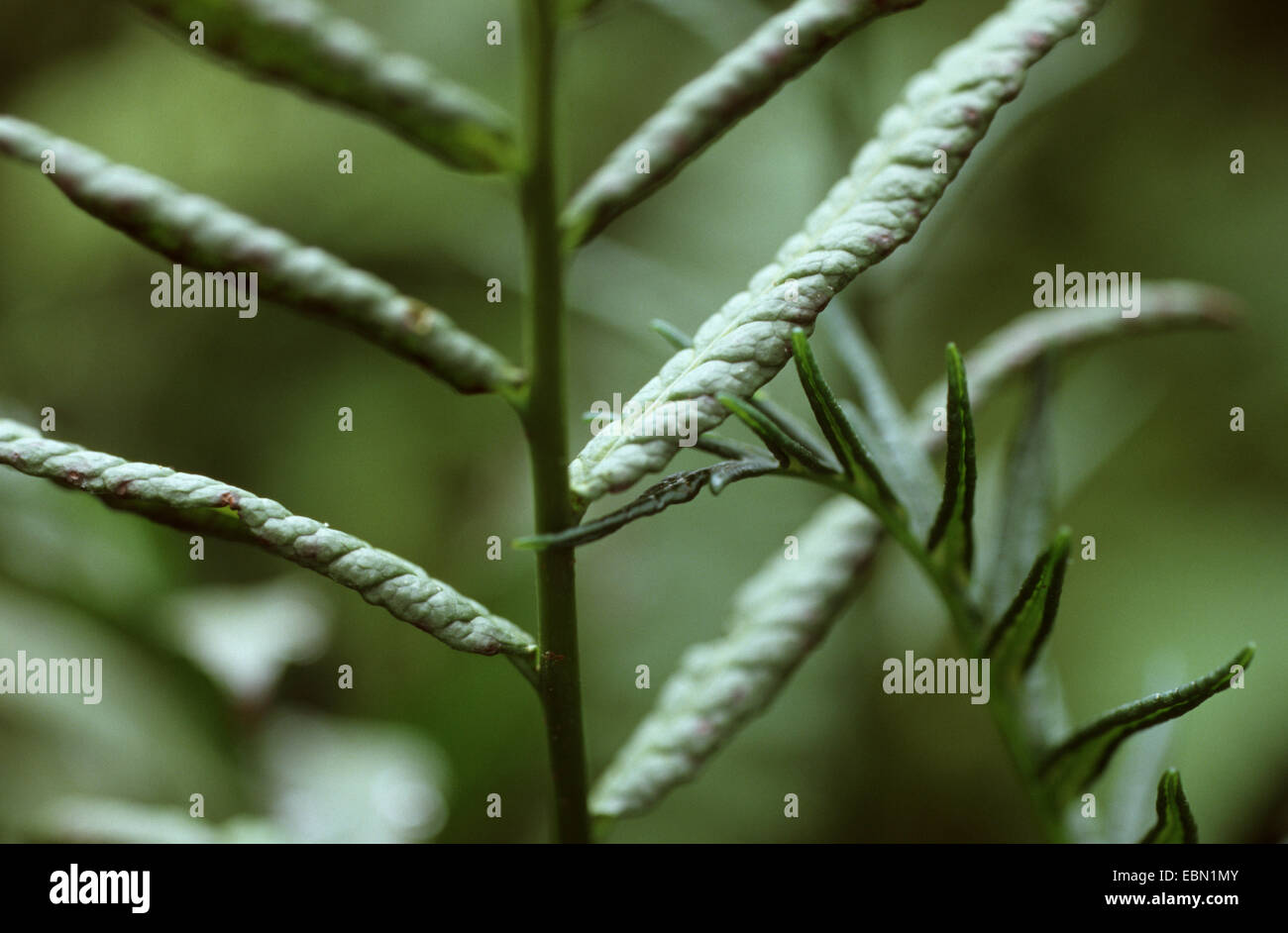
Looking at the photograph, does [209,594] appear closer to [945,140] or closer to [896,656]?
[896,656]

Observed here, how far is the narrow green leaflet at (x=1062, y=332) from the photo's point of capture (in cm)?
64

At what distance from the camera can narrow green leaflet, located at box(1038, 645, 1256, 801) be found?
15.9 inches

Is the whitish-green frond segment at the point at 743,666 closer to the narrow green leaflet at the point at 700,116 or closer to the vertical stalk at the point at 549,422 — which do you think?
the vertical stalk at the point at 549,422

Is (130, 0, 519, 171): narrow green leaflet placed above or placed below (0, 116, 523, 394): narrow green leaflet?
above

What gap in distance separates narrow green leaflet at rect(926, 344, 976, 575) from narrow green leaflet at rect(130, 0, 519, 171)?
0.21m

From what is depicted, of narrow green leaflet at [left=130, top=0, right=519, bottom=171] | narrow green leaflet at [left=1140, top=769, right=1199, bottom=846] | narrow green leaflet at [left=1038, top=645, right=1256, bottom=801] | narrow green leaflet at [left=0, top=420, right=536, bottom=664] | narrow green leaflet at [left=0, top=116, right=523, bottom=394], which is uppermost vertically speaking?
narrow green leaflet at [left=130, top=0, right=519, bottom=171]

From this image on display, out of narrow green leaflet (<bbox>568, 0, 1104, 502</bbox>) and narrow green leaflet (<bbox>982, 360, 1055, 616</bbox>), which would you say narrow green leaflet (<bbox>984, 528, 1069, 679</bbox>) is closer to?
narrow green leaflet (<bbox>982, 360, 1055, 616</bbox>)

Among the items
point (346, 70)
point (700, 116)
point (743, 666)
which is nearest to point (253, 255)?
point (346, 70)

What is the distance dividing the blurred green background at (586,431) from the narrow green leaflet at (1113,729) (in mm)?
465

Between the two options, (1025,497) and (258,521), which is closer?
(258,521)

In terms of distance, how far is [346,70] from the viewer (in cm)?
44

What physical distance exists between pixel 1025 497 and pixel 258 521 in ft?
1.34

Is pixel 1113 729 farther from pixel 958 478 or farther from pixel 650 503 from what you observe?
pixel 650 503

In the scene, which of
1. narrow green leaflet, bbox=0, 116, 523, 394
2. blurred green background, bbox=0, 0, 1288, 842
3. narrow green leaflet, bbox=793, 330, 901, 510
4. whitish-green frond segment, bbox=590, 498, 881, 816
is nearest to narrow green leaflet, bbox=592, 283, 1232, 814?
whitish-green frond segment, bbox=590, 498, 881, 816
